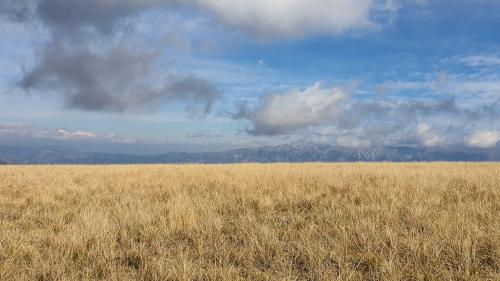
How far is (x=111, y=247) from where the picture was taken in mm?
6488

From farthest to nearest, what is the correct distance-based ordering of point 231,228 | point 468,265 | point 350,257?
point 231,228, point 350,257, point 468,265

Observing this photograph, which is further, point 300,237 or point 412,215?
point 412,215

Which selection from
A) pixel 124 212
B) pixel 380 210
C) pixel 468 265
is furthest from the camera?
pixel 124 212

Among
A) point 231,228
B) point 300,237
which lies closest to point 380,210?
point 300,237

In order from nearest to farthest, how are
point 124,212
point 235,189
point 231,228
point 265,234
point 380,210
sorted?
1. point 265,234
2. point 231,228
3. point 380,210
4. point 124,212
5. point 235,189

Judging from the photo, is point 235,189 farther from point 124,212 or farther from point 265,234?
point 265,234

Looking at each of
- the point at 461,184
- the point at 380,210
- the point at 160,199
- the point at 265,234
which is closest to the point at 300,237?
the point at 265,234

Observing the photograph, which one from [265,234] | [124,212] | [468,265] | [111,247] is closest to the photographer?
[468,265]

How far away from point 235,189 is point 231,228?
5728mm

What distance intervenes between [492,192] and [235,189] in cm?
785

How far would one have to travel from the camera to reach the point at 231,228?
791 centimetres

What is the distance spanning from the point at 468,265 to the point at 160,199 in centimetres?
889

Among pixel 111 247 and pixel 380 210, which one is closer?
pixel 111 247

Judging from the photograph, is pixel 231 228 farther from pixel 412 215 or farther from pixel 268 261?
pixel 412 215
